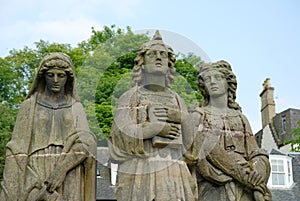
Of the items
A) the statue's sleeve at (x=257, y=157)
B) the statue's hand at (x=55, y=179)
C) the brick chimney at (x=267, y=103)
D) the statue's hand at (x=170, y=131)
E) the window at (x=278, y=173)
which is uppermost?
the brick chimney at (x=267, y=103)

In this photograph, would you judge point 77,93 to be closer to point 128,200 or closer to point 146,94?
point 146,94

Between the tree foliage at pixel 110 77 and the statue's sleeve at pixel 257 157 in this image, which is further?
the statue's sleeve at pixel 257 157

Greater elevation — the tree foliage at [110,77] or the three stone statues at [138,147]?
the tree foliage at [110,77]

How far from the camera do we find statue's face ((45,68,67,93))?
10188 mm

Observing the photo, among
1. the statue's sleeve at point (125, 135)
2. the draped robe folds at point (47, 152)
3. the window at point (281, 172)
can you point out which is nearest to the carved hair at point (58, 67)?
the draped robe folds at point (47, 152)

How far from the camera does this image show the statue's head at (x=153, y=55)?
10523 millimetres

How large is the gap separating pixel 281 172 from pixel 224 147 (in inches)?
777

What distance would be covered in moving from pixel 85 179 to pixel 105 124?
4.37 feet

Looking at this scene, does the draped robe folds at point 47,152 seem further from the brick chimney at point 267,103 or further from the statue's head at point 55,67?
the brick chimney at point 267,103

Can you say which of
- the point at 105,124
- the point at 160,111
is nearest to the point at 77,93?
the point at 105,124

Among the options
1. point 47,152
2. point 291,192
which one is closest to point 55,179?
point 47,152

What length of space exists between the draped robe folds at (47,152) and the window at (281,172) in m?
21.0

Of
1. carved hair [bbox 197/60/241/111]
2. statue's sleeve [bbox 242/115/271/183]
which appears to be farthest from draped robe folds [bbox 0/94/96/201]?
statue's sleeve [bbox 242/115/271/183]

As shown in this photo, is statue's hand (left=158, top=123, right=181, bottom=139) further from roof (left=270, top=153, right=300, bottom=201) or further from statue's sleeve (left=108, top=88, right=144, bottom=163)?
roof (left=270, top=153, right=300, bottom=201)
